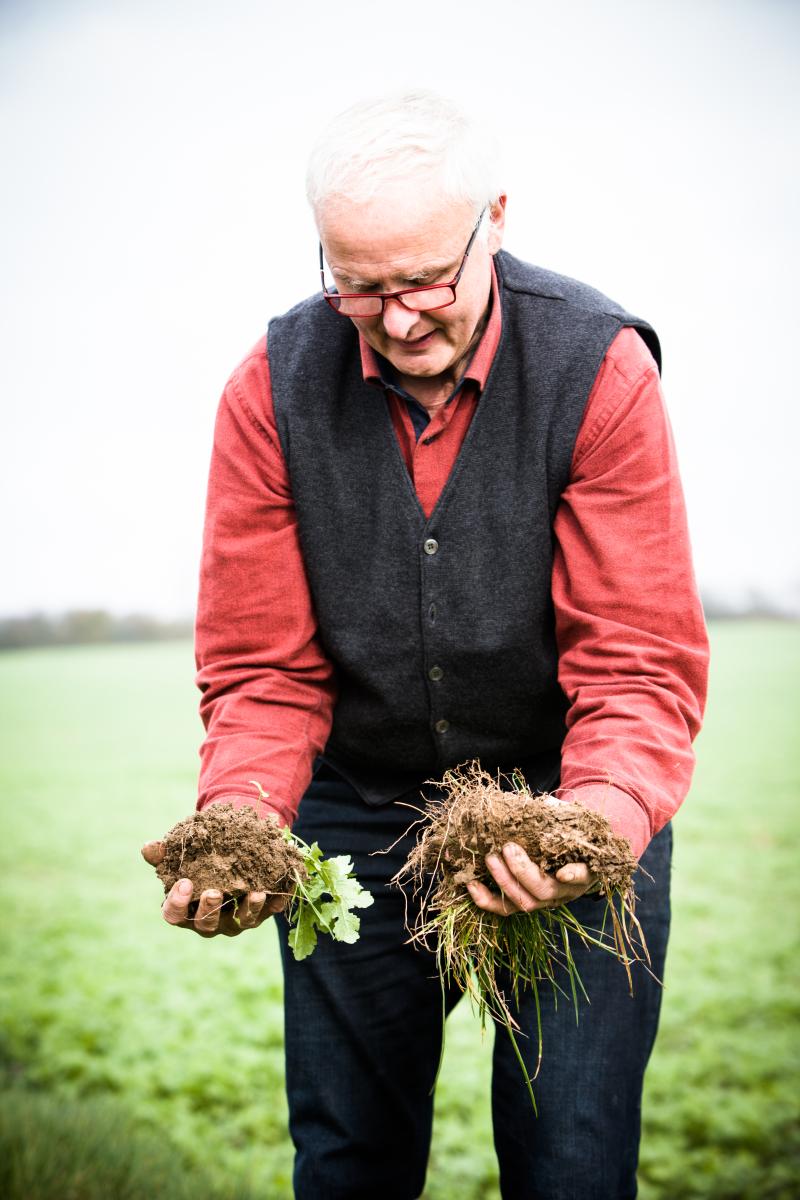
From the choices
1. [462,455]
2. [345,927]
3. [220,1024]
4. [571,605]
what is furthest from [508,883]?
[220,1024]

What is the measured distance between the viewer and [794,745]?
9984 mm

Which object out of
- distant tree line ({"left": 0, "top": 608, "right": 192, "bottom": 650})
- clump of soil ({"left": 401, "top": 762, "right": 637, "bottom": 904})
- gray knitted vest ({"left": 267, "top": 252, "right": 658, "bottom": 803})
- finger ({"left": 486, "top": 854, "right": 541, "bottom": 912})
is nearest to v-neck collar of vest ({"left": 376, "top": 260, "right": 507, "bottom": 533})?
gray knitted vest ({"left": 267, "top": 252, "right": 658, "bottom": 803})

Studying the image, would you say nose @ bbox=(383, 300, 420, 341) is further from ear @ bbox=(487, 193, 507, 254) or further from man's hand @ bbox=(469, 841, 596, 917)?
man's hand @ bbox=(469, 841, 596, 917)

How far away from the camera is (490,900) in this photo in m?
1.74

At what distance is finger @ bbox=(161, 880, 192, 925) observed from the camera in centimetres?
178

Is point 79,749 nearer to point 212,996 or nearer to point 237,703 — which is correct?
point 212,996

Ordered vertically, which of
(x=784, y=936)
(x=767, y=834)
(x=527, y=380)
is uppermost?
(x=527, y=380)

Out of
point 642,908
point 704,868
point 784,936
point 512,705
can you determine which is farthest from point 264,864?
point 704,868

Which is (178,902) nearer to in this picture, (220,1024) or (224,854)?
(224,854)

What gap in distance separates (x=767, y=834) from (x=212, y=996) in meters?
4.35

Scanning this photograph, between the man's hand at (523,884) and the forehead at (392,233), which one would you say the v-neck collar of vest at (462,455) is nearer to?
the forehead at (392,233)

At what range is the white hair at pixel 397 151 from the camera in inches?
70.6

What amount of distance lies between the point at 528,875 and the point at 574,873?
7cm

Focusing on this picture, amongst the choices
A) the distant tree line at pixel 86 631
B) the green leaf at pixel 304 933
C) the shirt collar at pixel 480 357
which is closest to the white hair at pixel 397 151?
the shirt collar at pixel 480 357
